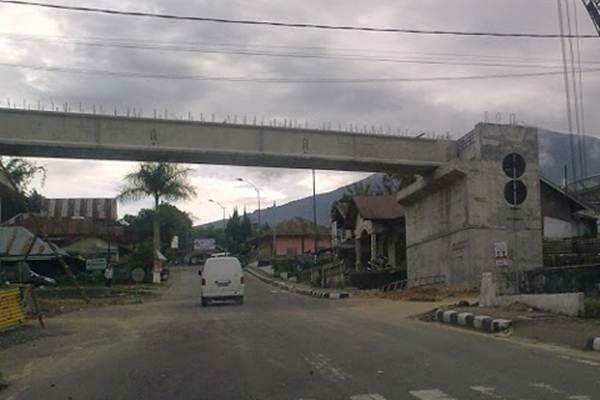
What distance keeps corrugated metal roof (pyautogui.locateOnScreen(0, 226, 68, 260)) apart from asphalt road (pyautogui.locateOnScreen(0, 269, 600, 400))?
3386cm

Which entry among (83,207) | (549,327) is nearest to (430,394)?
(549,327)

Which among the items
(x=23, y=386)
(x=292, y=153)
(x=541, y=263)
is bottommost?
(x=23, y=386)

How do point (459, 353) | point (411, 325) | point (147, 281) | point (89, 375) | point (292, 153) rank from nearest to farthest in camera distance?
point (89, 375) → point (459, 353) → point (411, 325) → point (292, 153) → point (147, 281)

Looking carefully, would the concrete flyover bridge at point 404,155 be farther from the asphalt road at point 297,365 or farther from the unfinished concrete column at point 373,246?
the unfinished concrete column at point 373,246

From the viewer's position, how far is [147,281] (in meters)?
56.5

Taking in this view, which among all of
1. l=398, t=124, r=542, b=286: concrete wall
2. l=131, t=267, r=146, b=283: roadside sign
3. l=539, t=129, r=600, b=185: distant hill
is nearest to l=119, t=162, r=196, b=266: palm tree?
l=131, t=267, r=146, b=283: roadside sign

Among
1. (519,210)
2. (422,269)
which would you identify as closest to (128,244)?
(422,269)

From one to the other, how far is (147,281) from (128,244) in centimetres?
2251

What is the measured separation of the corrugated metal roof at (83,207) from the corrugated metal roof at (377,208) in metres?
42.4

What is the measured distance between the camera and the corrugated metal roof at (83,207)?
3509 inches

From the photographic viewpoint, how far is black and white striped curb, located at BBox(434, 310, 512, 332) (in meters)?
16.1

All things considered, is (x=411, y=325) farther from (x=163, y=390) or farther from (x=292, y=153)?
(x=292, y=153)

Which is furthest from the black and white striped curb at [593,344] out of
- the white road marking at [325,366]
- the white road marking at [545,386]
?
the white road marking at [325,366]

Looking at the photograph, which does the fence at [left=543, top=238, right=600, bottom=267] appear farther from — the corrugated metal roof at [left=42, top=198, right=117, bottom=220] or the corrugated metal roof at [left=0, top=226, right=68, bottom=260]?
the corrugated metal roof at [left=42, top=198, right=117, bottom=220]
